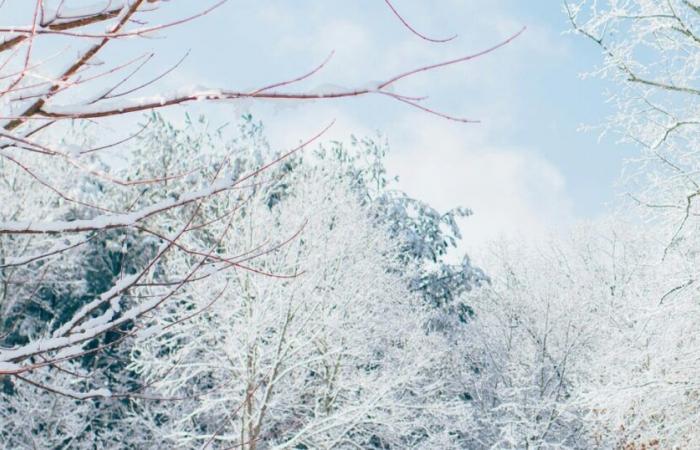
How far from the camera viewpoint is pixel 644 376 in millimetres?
8422

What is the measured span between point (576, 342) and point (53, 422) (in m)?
11.7

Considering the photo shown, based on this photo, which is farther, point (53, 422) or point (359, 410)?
point (53, 422)

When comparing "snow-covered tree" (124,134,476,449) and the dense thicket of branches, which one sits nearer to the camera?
the dense thicket of branches

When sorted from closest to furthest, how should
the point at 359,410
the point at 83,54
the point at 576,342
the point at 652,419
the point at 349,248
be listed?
the point at 83,54 < the point at 359,410 < the point at 652,419 < the point at 349,248 < the point at 576,342

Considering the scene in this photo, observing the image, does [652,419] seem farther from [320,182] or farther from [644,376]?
[320,182]

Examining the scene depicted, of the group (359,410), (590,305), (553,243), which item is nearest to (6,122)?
(359,410)

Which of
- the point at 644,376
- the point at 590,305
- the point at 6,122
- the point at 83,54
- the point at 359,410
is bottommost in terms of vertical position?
the point at 6,122

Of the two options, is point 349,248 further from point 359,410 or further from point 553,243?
point 553,243

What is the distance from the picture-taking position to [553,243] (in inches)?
867

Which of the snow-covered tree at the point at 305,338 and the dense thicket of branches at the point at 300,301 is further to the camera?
the snow-covered tree at the point at 305,338

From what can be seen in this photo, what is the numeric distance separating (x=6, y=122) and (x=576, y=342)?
50.3ft

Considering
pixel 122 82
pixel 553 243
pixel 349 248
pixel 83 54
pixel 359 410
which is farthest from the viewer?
pixel 553 243

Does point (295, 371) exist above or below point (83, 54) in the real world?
above

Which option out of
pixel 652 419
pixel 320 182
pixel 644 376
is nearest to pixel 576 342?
pixel 652 419
